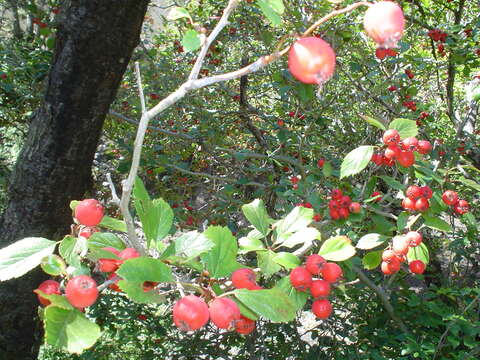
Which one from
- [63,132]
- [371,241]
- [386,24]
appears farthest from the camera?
[63,132]

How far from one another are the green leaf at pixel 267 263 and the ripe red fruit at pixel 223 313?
29cm

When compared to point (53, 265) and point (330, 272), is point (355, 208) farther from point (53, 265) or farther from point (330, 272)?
point (53, 265)

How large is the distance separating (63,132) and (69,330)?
1.33m

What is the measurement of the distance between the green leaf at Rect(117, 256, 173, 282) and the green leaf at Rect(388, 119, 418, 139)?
1.00 metres

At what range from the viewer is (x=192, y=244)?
0.95 metres

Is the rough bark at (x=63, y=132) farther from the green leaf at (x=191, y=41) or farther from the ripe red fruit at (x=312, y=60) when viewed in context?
the ripe red fruit at (x=312, y=60)

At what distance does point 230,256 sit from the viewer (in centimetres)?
101

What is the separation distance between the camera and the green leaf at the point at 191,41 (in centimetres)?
82

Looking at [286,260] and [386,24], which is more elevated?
[386,24]

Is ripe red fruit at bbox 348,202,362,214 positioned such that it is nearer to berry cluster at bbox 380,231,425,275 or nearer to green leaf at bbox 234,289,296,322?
berry cluster at bbox 380,231,425,275

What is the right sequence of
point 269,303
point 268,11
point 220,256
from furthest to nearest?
point 220,256, point 269,303, point 268,11

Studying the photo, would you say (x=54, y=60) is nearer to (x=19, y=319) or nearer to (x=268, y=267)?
(x=19, y=319)

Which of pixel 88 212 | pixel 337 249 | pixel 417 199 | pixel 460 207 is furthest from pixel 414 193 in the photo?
pixel 88 212

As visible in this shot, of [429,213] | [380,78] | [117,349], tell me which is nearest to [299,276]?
[429,213]
